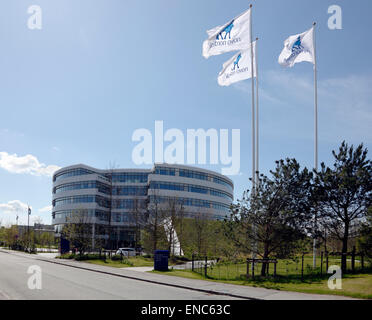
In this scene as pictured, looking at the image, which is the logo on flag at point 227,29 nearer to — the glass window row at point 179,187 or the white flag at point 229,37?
the white flag at point 229,37

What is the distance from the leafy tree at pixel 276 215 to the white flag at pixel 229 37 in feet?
29.0

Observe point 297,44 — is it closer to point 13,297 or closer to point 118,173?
point 13,297

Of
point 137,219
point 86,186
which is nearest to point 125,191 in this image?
point 86,186

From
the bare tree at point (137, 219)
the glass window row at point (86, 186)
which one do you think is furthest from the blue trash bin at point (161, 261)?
the glass window row at point (86, 186)

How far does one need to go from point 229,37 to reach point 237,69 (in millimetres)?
2252

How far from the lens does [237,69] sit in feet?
83.1

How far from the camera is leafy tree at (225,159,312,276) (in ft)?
69.5

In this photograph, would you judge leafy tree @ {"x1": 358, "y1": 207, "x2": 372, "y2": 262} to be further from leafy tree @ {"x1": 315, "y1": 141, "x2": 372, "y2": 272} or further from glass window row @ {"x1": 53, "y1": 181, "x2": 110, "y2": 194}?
glass window row @ {"x1": 53, "y1": 181, "x2": 110, "y2": 194}

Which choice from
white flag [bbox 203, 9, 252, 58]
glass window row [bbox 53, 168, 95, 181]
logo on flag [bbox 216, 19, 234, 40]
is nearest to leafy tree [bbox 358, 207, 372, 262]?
white flag [bbox 203, 9, 252, 58]

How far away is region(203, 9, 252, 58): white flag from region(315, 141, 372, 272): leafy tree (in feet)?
31.9

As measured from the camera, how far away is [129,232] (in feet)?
272

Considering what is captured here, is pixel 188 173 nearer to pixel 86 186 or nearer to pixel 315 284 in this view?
pixel 86 186

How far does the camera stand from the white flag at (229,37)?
2491cm
